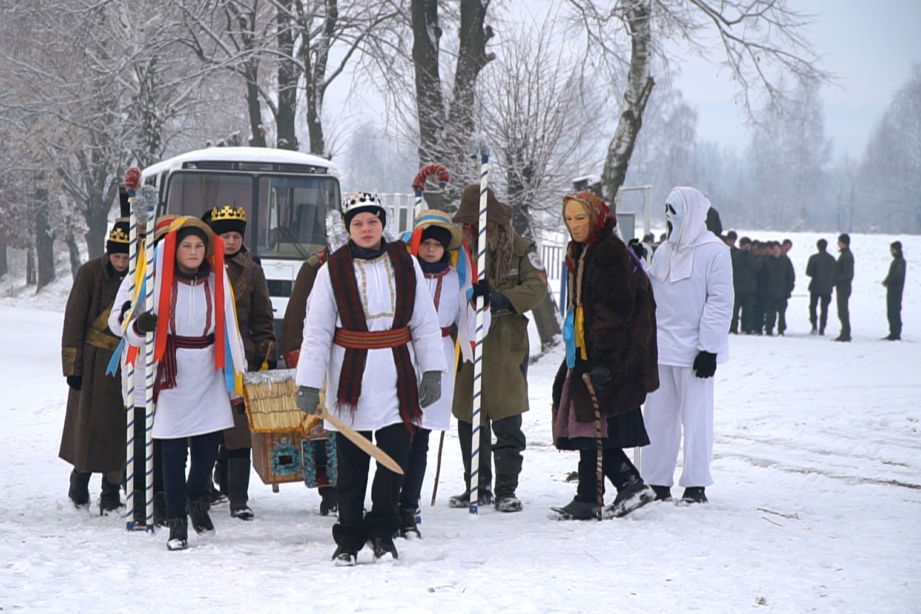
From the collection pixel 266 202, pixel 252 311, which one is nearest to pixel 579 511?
pixel 252 311

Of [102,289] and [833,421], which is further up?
[102,289]

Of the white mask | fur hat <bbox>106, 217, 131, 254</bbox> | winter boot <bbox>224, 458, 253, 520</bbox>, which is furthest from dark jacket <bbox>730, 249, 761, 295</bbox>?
fur hat <bbox>106, 217, 131, 254</bbox>

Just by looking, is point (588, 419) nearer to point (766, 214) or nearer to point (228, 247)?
point (228, 247)

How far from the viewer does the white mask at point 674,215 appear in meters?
7.18

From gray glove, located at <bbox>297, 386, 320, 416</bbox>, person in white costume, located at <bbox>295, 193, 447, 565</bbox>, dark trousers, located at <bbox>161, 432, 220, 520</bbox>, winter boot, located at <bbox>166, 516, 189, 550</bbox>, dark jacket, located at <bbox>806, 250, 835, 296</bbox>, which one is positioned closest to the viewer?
gray glove, located at <bbox>297, 386, 320, 416</bbox>

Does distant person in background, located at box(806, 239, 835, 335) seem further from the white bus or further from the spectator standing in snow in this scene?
the spectator standing in snow

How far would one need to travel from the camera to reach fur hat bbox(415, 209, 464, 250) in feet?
21.9

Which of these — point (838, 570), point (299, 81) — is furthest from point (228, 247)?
point (299, 81)

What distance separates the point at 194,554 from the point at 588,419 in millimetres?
2290

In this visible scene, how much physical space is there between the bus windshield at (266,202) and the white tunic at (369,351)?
894 cm

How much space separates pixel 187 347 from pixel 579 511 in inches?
94.4

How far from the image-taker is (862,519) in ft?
21.8

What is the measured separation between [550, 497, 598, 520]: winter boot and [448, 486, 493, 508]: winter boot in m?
0.71

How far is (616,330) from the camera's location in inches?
259
